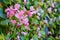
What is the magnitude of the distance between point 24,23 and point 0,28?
0.23 m

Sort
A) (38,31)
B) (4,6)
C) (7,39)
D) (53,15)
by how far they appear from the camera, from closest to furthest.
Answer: (7,39), (4,6), (38,31), (53,15)

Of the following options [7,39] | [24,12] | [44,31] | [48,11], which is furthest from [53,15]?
[7,39]

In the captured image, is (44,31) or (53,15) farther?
(53,15)

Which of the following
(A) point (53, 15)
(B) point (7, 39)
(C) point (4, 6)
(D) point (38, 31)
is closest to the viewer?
(B) point (7, 39)

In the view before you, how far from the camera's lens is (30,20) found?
1743mm

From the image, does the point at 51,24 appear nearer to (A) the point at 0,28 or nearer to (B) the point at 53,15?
(B) the point at 53,15

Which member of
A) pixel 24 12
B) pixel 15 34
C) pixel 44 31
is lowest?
pixel 44 31

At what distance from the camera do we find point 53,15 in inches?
82.2

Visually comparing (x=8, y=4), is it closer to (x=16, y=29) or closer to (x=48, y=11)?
(x=16, y=29)

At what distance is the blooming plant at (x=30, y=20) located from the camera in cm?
150

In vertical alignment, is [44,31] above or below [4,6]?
below

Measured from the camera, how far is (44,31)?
1.95m

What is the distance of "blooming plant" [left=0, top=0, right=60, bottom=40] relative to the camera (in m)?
1.50

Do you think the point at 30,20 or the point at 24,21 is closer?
the point at 24,21
